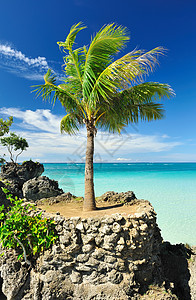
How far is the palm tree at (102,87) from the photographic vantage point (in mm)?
4465

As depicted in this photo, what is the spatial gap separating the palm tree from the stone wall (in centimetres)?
150

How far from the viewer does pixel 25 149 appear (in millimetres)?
17984

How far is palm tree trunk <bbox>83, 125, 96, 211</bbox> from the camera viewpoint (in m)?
5.09

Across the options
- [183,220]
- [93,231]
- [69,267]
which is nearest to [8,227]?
[69,267]

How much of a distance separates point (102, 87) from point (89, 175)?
8.91 feet

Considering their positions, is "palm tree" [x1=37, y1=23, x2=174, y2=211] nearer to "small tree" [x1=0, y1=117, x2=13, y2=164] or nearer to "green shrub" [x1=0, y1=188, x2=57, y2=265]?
"green shrub" [x1=0, y1=188, x2=57, y2=265]

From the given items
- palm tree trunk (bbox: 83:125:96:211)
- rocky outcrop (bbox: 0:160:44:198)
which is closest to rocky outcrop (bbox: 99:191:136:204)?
palm tree trunk (bbox: 83:125:96:211)

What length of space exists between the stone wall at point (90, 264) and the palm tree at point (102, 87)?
150cm

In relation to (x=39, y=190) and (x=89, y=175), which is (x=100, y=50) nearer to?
(x=89, y=175)

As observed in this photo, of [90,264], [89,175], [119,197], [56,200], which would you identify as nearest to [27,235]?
[90,264]

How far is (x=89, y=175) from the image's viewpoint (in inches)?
205

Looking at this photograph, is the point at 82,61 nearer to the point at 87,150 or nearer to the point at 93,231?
the point at 87,150

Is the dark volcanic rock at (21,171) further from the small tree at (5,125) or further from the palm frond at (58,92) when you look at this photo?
the palm frond at (58,92)

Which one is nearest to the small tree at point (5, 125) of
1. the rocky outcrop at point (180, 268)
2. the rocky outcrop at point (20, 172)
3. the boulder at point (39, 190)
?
the rocky outcrop at point (20, 172)
